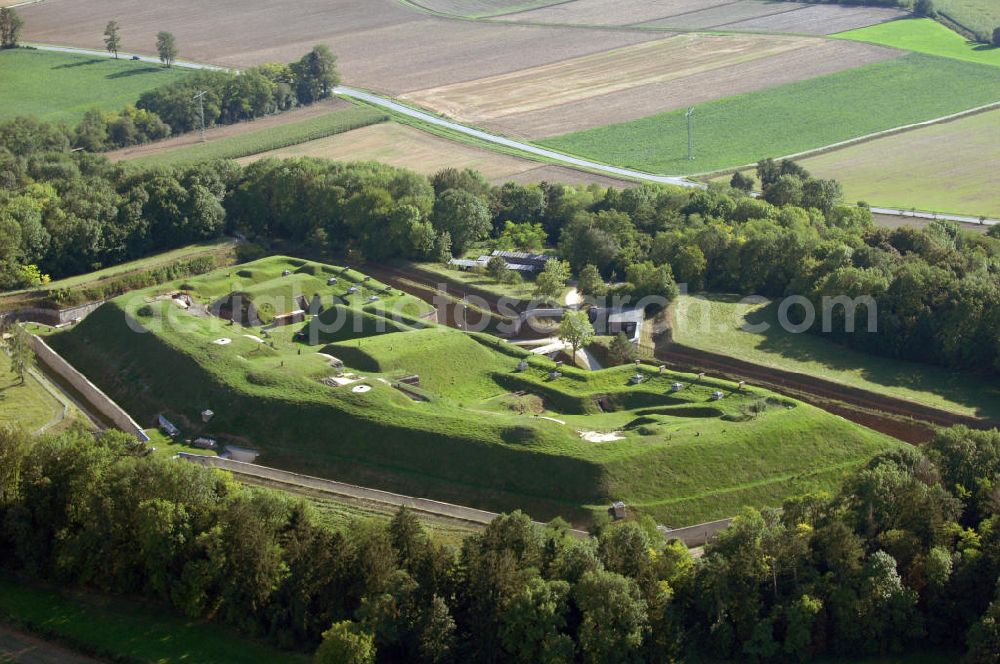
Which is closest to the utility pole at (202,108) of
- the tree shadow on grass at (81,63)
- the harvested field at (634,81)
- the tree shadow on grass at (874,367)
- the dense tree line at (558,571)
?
the harvested field at (634,81)

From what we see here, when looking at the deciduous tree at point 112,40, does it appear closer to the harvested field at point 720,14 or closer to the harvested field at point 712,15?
the harvested field at point 712,15

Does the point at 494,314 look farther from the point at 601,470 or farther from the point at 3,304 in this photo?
the point at 3,304

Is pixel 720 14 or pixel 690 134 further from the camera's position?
pixel 720 14

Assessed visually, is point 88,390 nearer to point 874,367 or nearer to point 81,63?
point 874,367

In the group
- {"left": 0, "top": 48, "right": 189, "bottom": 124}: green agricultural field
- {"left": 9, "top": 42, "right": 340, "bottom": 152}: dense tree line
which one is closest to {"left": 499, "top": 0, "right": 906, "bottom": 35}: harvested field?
{"left": 9, "top": 42, "right": 340, "bottom": 152}: dense tree line

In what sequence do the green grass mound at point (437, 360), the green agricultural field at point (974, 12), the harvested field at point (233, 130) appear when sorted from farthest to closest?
the green agricultural field at point (974, 12)
the harvested field at point (233, 130)
the green grass mound at point (437, 360)

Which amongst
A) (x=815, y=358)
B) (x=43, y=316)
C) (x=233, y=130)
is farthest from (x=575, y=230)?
(x=233, y=130)
